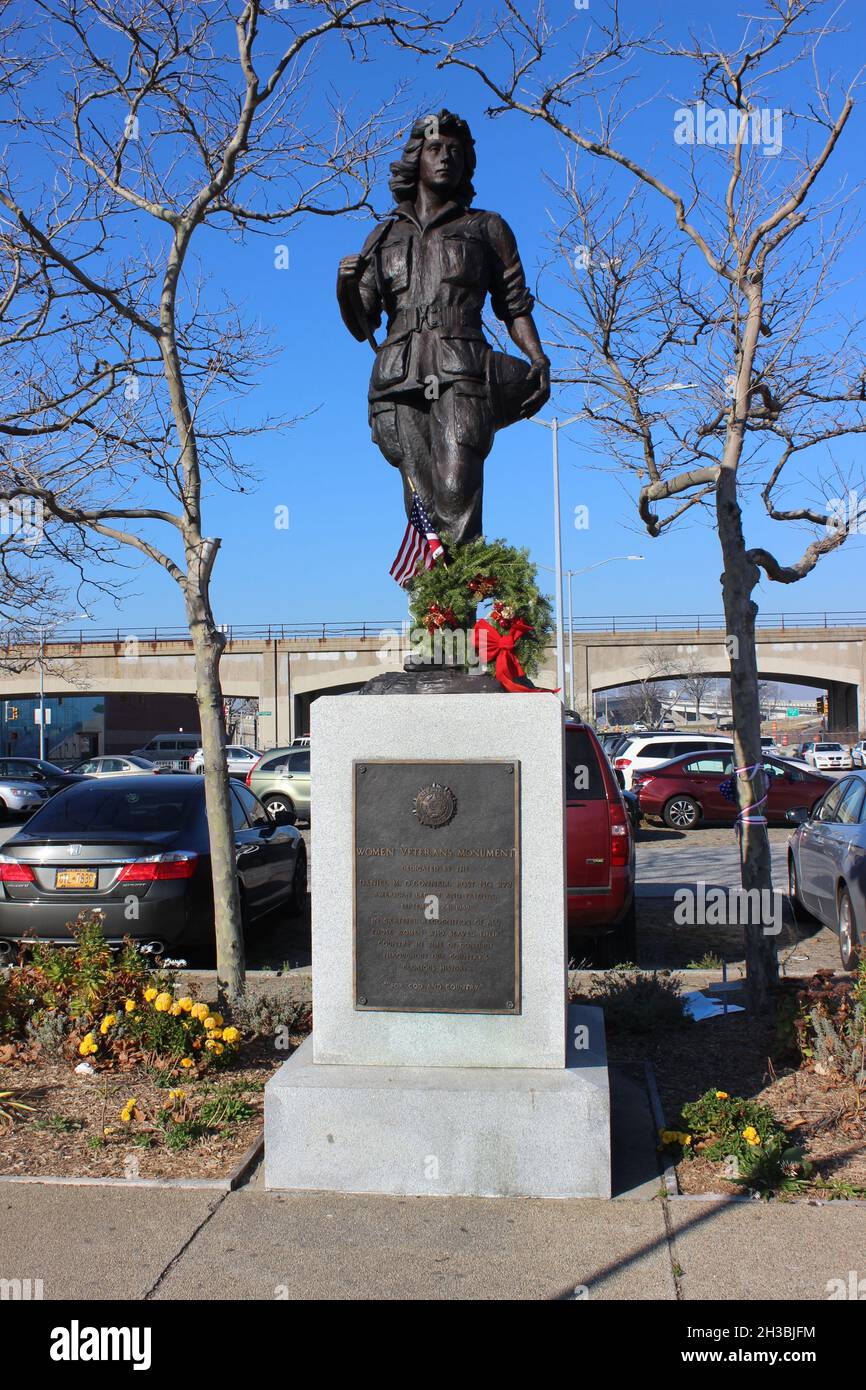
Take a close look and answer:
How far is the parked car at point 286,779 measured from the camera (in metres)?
23.1

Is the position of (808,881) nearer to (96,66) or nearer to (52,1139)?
(52,1139)

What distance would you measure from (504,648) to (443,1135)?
202 cm

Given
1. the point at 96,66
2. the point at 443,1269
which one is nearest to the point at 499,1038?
the point at 443,1269

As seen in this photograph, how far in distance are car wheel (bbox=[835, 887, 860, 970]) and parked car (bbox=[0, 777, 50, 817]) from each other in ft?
70.1

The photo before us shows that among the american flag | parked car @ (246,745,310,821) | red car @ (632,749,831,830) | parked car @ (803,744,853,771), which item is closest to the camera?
the american flag

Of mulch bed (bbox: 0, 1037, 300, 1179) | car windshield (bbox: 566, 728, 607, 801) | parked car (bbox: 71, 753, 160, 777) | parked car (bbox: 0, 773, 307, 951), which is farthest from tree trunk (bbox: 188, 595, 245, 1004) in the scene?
parked car (bbox: 71, 753, 160, 777)

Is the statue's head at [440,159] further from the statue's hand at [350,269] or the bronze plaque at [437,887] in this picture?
the bronze plaque at [437,887]

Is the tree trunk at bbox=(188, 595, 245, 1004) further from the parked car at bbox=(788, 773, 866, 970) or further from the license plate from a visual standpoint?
the parked car at bbox=(788, 773, 866, 970)

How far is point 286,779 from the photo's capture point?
76.2 ft

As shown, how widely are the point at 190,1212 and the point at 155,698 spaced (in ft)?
255

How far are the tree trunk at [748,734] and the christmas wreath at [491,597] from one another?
191 centimetres

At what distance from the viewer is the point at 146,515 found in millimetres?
7445

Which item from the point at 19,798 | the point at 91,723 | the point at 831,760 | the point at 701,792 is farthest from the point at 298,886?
the point at 91,723

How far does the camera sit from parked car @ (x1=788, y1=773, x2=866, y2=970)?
7.86m
